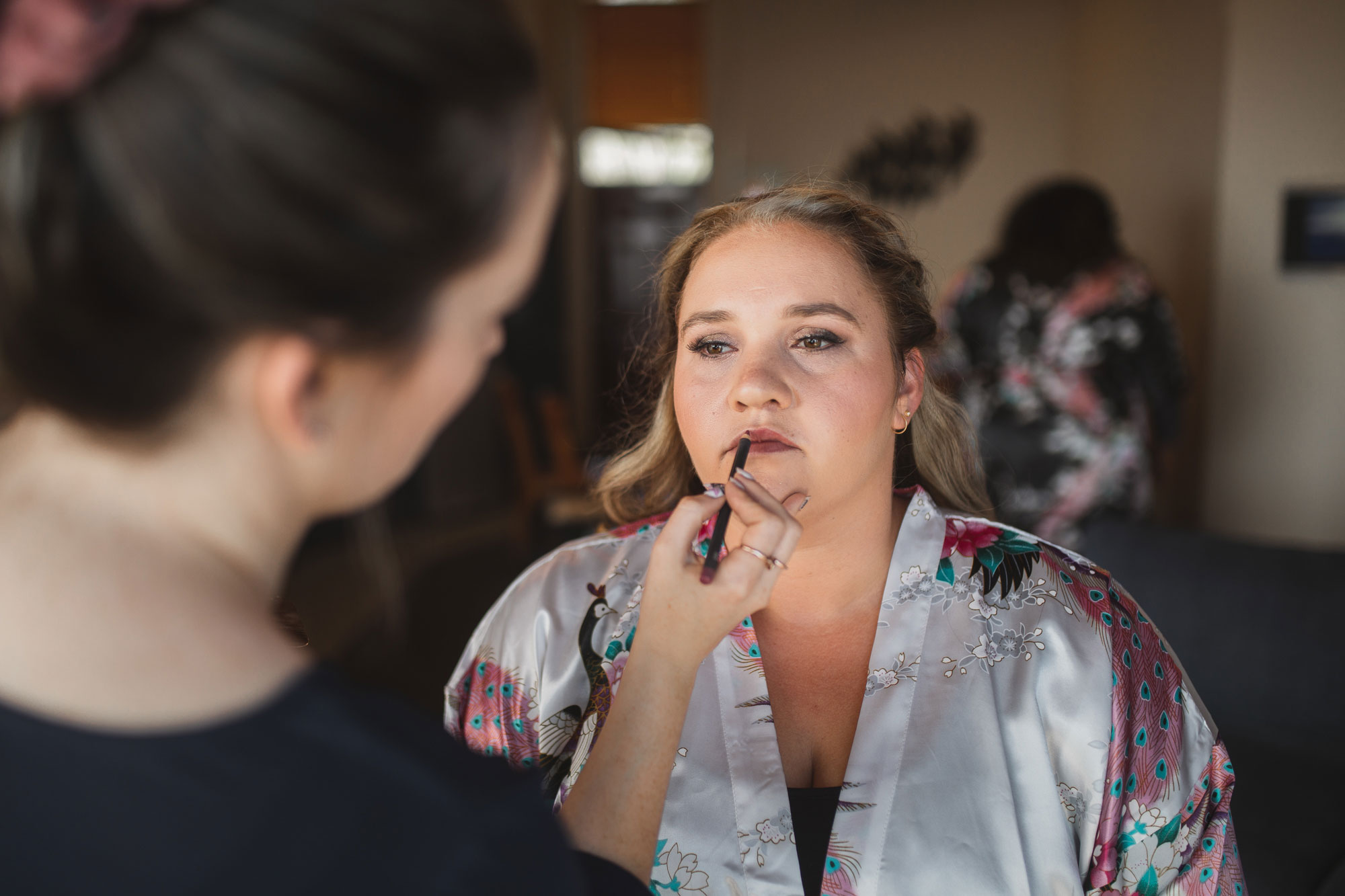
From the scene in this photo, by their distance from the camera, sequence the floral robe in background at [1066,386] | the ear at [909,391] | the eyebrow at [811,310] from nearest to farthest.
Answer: the eyebrow at [811,310], the ear at [909,391], the floral robe in background at [1066,386]

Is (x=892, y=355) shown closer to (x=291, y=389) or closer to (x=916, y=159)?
(x=291, y=389)

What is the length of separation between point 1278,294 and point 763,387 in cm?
302

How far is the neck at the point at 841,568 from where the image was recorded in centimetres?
122

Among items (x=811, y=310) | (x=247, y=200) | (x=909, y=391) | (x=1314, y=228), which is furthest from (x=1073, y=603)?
(x=1314, y=228)

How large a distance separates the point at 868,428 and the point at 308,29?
83cm

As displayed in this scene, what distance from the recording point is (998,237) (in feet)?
15.1

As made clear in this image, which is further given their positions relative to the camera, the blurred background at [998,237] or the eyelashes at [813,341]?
the blurred background at [998,237]

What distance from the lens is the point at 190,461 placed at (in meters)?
0.53

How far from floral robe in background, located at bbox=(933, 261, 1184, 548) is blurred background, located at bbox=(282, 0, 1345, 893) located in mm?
190

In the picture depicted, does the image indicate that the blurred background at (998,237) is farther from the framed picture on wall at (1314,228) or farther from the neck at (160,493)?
the neck at (160,493)

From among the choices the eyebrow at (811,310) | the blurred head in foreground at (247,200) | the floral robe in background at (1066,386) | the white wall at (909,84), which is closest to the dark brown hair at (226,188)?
the blurred head in foreground at (247,200)

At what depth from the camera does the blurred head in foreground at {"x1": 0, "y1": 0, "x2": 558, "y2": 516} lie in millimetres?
450

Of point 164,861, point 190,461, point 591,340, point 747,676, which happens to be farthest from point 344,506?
point 591,340

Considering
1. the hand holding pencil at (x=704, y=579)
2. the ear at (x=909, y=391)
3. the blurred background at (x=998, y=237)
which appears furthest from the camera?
the blurred background at (x=998, y=237)
